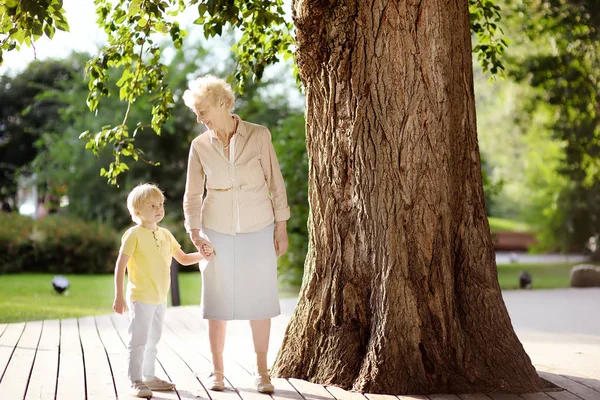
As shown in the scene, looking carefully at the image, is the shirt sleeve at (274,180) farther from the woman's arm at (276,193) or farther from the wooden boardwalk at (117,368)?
the wooden boardwalk at (117,368)

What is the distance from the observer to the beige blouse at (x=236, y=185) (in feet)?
16.1

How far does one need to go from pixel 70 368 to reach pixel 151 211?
1498mm

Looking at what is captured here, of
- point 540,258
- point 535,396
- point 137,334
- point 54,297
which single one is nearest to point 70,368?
point 137,334

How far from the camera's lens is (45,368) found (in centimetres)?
580

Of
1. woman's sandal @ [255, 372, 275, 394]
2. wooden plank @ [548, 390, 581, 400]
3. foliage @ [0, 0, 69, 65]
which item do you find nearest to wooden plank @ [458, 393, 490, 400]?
wooden plank @ [548, 390, 581, 400]

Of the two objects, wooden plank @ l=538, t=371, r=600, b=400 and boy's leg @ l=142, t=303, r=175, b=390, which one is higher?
boy's leg @ l=142, t=303, r=175, b=390

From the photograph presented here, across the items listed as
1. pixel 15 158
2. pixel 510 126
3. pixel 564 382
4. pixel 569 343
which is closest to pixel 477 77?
pixel 510 126

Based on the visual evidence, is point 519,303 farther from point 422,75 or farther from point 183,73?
point 183,73

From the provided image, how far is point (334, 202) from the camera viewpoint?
5.29 metres

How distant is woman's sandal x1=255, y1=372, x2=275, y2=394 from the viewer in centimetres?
493

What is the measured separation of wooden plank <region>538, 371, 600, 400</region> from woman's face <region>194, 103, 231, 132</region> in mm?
2384

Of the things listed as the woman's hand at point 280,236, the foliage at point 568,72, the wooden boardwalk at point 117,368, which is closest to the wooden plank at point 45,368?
the wooden boardwalk at point 117,368

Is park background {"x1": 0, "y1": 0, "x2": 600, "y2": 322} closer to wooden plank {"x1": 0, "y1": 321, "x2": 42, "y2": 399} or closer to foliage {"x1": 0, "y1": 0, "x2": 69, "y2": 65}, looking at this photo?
wooden plank {"x1": 0, "y1": 321, "x2": 42, "y2": 399}

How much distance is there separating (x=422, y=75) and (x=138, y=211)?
180cm
